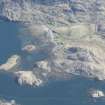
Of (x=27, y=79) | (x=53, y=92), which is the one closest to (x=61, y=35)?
(x=27, y=79)

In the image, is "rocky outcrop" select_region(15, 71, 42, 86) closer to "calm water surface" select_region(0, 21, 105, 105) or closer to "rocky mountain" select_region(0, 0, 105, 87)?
"calm water surface" select_region(0, 21, 105, 105)

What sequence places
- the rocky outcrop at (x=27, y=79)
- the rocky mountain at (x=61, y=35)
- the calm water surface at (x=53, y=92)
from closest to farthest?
1. the calm water surface at (x=53, y=92)
2. the rocky outcrop at (x=27, y=79)
3. the rocky mountain at (x=61, y=35)

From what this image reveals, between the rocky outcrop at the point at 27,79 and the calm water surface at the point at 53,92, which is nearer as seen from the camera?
the calm water surface at the point at 53,92

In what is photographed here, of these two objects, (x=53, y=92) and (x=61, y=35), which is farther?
(x=61, y=35)

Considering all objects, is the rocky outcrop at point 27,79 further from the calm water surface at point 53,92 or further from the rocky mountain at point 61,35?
the rocky mountain at point 61,35

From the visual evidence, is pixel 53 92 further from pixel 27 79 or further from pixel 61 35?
pixel 61 35

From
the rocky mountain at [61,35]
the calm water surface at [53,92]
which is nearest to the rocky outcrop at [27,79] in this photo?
→ the calm water surface at [53,92]

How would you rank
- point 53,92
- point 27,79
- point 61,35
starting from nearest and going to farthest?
point 53,92 < point 27,79 < point 61,35

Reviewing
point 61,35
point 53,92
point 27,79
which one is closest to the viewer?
point 53,92

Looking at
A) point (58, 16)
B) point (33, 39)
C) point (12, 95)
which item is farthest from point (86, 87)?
point (58, 16)

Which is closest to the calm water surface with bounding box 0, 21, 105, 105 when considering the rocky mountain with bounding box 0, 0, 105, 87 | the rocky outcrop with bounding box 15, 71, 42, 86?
the rocky outcrop with bounding box 15, 71, 42, 86

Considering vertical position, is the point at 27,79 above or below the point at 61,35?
below

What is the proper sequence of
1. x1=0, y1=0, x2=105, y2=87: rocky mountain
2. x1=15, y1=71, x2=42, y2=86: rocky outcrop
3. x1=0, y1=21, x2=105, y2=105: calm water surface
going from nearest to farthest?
x1=0, y1=21, x2=105, y2=105: calm water surface → x1=15, y1=71, x2=42, y2=86: rocky outcrop → x1=0, y1=0, x2=105, y2=87: rocky mountain
